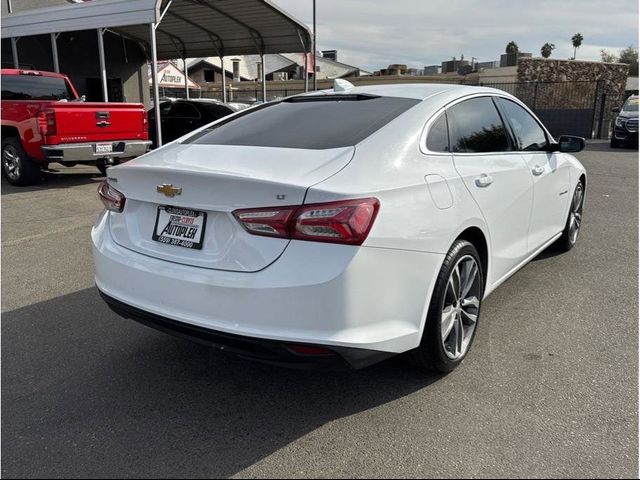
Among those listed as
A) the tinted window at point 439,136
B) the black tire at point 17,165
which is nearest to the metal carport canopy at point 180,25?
the black tire at point 17,165

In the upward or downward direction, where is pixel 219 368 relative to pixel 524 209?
downward

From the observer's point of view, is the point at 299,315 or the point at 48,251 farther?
the point at 48,251

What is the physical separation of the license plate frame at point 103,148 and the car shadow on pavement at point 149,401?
19.8ft

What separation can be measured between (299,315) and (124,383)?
1.32m

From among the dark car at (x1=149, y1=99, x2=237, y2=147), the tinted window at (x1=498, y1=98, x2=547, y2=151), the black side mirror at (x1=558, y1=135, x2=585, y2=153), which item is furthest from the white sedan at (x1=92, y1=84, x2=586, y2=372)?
the dark car at (x1=149, y1=99, x2=237, y2=147)

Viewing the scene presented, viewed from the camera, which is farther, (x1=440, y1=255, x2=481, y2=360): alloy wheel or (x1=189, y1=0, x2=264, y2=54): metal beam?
(x1=189, y1=0, x2=264, y2=54): metal beam

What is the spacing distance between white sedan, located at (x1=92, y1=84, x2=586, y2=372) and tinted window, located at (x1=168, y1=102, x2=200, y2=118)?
11139mm

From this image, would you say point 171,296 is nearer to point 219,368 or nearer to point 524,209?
point 219,368

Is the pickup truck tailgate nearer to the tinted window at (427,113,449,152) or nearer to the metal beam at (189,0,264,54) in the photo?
the metal beam at (189,0,264,54)

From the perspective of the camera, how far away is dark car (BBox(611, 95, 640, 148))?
17922mm

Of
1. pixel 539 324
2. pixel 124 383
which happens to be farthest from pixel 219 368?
pixel 539 324

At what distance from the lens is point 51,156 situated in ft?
28.8

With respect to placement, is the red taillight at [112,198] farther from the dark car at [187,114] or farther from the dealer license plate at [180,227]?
the dark car at [187,114]

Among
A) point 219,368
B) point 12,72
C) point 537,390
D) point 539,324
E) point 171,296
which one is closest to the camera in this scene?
point 171,296
